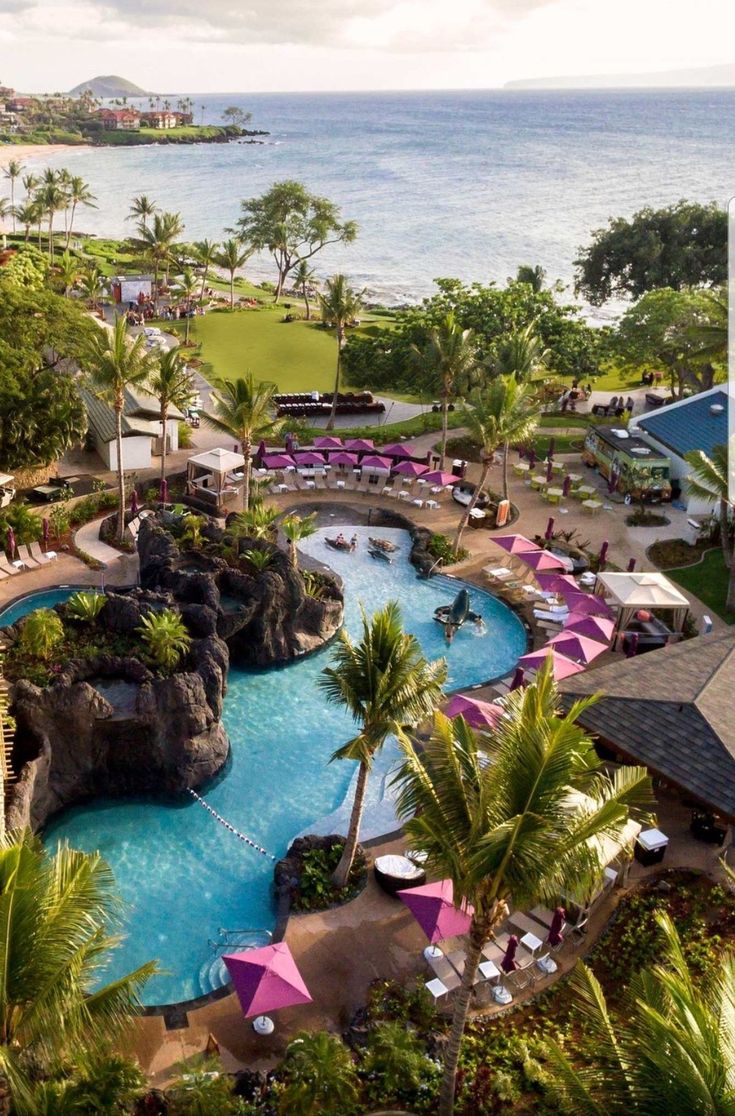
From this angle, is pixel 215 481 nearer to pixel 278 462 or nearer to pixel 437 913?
pixel 278 462

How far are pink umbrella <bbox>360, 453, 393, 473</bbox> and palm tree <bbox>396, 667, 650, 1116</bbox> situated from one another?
2828 centimetres

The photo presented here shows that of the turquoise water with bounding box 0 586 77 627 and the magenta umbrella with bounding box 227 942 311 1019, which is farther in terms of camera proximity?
the turquoise water with bounding box 0 586 77 627

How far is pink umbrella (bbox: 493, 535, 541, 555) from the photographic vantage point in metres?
34.0

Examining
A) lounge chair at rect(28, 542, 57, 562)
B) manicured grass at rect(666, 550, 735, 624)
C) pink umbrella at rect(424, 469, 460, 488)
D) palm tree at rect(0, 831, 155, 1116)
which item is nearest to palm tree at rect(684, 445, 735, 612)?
manicured grass at rect(666, 550, 735, 624)

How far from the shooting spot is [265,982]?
54.1ft

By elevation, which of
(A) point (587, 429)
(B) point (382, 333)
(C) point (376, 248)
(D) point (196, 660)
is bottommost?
(D) point (196, 660)

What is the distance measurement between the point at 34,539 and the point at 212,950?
1891cm

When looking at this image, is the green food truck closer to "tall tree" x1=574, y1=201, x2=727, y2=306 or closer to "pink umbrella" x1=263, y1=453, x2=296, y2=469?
"pink umbrella" x1=263, y1=453, x2=296, y2=469

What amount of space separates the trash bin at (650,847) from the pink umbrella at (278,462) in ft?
79.6

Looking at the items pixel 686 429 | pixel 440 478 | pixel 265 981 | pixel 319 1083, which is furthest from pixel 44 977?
pixel 686 429

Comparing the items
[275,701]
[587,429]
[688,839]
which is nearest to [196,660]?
[275,701]

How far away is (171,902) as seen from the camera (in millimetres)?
20297

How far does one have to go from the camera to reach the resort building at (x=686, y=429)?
40781 mm

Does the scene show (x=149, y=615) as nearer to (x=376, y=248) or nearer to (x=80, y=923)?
(x=80, y=923)
